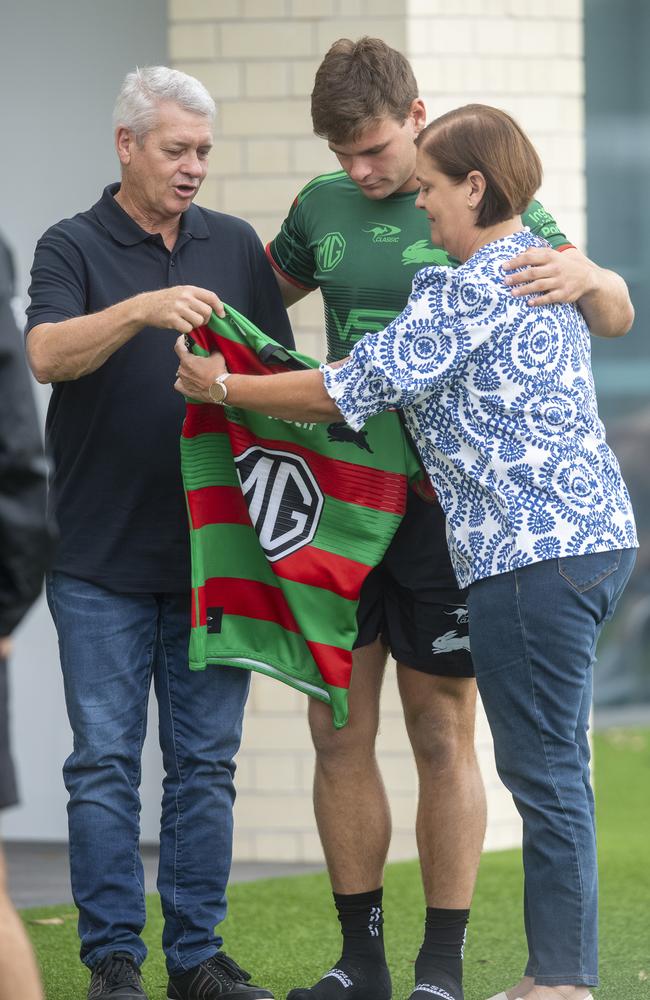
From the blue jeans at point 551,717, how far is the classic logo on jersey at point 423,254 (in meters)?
0.77

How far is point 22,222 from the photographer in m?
5.68

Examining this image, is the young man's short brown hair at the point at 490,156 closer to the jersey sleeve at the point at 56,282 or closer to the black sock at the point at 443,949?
the jersey sleeve at the point at 56,282

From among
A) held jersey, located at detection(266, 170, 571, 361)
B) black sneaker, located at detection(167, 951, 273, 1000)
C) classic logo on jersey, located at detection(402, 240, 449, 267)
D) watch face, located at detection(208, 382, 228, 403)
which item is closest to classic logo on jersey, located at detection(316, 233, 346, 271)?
held jersey, located at detection(266, 170, 571, 361)

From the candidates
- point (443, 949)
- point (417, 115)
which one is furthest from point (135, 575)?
point (417, 115)

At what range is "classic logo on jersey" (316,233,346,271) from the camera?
3.54 m

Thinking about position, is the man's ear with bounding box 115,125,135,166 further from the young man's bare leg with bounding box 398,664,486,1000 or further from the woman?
the young man's bare leg with bounding box 398,664,486,1000

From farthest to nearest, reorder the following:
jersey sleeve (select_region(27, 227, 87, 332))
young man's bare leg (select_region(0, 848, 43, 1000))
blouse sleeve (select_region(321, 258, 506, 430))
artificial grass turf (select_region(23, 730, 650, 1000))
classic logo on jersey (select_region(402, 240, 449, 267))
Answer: artificial grass turf (select_region(23, 730, 650, 1000)) < classic logo on jersey (select_region(402, 240, 449, 267)) < jersey sleeve (select_region(27, 227, 87, 332)) < blouse sleeve (select_region(321, 258, 506, 430)) < young man's bare leg (select_region(0, 848, 43, 1000))

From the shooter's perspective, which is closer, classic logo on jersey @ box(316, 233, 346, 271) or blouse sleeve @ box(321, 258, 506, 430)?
blouse sleeve @ box(321, 258, 506, 430)

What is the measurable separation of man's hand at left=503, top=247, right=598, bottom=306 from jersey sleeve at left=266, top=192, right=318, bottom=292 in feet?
2.46

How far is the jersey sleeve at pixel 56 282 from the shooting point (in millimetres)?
3375

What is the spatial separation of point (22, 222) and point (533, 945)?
348 centimetres

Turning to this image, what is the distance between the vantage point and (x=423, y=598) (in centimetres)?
356

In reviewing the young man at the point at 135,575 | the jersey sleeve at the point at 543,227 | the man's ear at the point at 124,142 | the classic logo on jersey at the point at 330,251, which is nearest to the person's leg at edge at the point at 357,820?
the young man at the point at 135,575

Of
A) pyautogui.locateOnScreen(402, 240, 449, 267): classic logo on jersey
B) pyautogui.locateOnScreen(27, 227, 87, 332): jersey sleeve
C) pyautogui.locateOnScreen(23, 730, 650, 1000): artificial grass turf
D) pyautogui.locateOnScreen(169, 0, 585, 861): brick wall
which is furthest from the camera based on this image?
pyautogui.locateOnScreen(169, 0, 585, 861): brick wall
